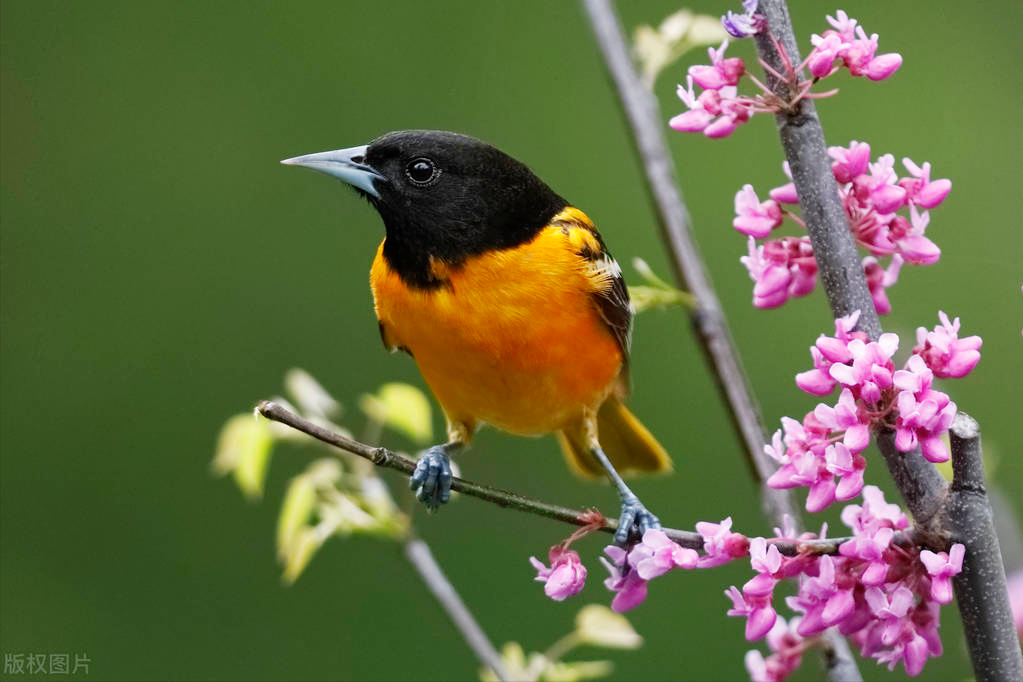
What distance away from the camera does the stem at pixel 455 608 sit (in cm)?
157

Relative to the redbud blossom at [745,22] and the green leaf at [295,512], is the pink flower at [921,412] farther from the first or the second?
the green leaf at [295,512]

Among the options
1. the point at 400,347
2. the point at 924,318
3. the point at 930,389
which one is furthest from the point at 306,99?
the point at 930,389

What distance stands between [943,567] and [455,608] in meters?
0.68

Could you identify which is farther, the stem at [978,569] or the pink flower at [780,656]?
the pink flower at [780,656]

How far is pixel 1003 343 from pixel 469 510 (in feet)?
5.97

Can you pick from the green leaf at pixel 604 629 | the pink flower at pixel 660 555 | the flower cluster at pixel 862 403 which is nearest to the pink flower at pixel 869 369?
the flower cluster at pixel 862 403

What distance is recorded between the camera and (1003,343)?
4.41 meters

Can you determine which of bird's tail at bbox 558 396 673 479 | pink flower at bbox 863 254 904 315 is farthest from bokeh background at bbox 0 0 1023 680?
pink flower at bbox 863 254 904 315

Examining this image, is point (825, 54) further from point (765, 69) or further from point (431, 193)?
point (431, 193)

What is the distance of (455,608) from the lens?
1.67 m

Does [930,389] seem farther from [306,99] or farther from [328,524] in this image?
[306,99]

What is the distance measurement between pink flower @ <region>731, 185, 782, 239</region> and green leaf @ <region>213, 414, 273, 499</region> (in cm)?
79

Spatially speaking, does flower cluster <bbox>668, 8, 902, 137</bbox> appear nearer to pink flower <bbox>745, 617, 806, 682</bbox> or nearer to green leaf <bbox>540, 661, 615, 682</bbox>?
pink flower <bbox>745, 617, 806, 682</bbox>

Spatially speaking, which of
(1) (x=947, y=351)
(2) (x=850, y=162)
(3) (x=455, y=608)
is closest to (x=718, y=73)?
(2) (x=850, y=162)
